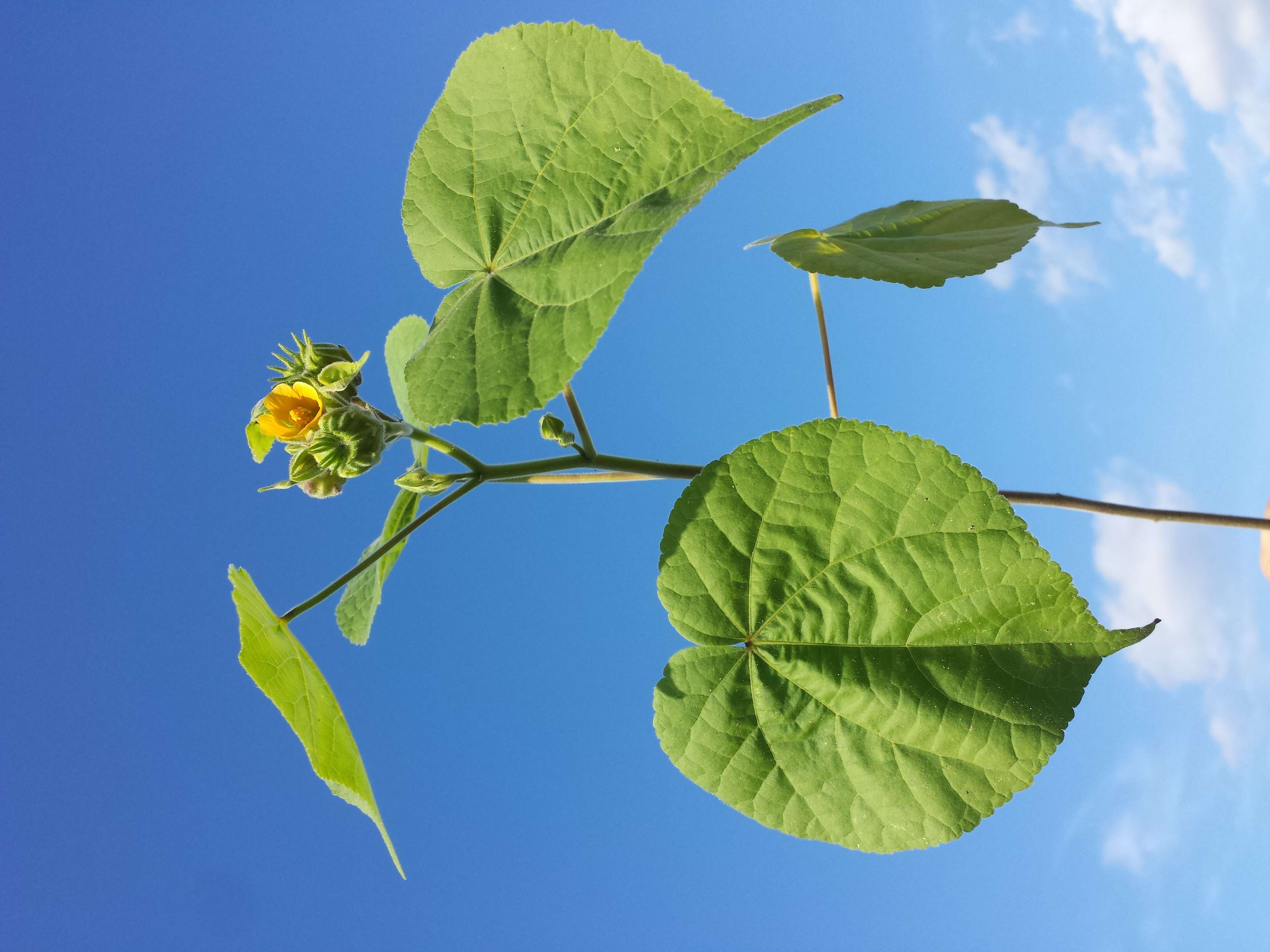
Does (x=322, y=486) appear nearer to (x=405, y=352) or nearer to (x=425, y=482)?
(x=425, y=482)

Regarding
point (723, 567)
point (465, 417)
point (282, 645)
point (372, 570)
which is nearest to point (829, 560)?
point (723, 567)

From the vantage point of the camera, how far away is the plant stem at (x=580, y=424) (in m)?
1.32

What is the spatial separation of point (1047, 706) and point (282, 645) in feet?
3.45

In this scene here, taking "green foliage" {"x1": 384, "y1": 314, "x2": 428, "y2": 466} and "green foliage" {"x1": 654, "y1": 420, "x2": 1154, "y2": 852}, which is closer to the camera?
"green foliage" {"x1": 654, "y1": 420, "x2": 1154, "y2": 852}

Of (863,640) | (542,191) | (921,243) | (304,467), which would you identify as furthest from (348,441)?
(921,243)

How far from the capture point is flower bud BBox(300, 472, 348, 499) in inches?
Result: 53.6

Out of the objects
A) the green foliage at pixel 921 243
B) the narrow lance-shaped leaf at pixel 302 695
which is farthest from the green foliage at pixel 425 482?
the green foliage at pixel 921 243

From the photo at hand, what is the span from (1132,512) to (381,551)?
49.9 inches

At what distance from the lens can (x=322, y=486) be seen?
1.37 m

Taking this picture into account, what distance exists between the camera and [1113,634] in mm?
1069

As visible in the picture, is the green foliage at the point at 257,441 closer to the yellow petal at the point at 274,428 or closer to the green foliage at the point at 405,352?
the yellow petal at the point at 274,428

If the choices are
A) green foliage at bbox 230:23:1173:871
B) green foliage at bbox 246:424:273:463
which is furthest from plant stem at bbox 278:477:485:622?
green foliage at bbox 246:424:273:463

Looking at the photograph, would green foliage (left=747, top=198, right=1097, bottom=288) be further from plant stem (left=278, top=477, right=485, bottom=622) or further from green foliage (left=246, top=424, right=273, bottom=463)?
green foliage (left=246, top=424, right=273, bottom=463)

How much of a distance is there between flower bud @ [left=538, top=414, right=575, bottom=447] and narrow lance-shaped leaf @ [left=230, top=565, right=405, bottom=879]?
47 cm
